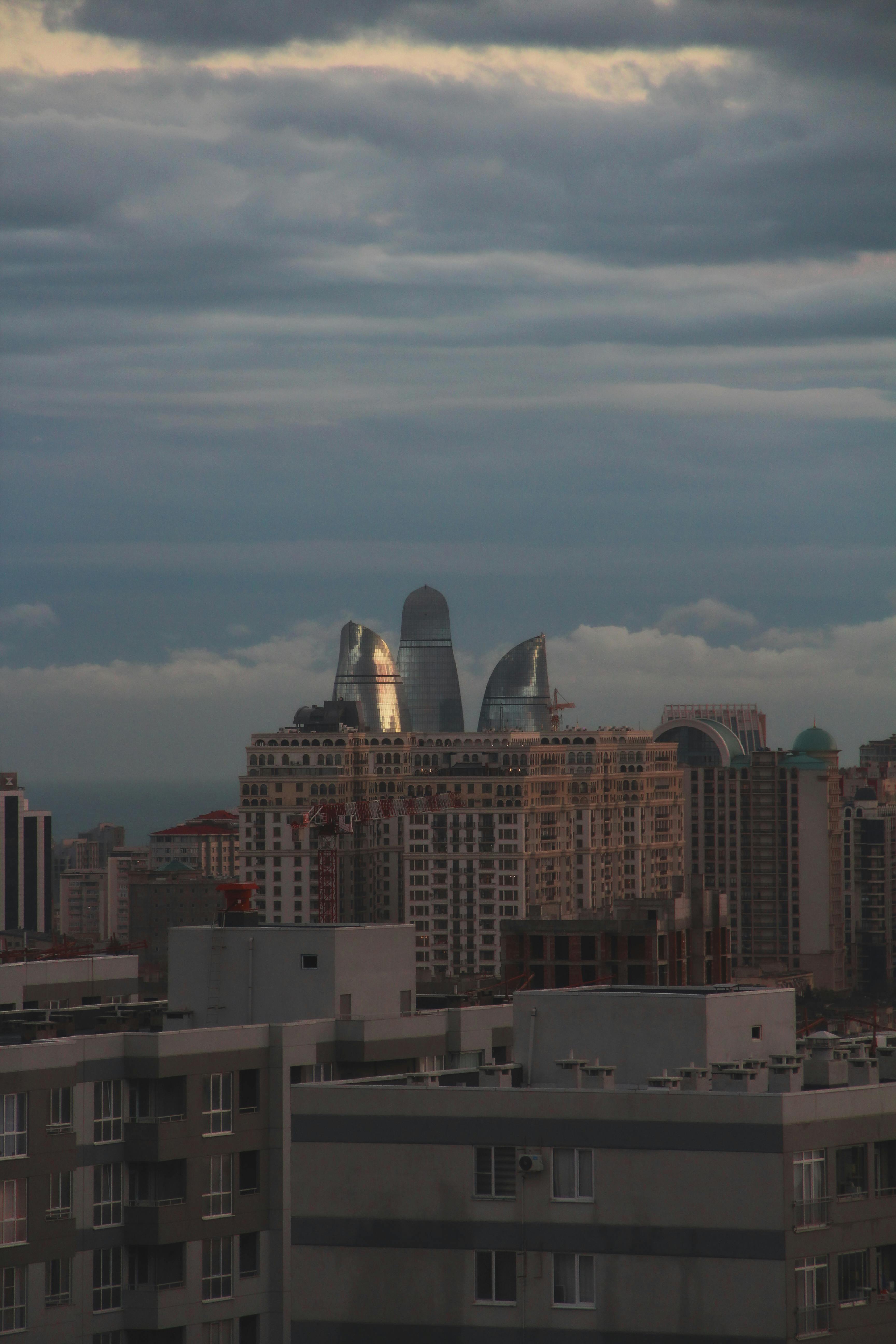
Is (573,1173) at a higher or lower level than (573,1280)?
higher

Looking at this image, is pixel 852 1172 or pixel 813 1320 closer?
pixel 813 1320

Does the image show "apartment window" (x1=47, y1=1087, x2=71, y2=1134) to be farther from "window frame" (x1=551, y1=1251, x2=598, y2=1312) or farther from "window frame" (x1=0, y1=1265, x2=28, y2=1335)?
"window frame" (x1=551, y1=1251, x2=598, y2=1312)

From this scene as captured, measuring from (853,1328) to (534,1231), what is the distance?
4.78 meters

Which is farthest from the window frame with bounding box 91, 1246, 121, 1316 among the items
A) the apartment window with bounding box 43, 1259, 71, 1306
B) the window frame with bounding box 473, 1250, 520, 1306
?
the window frame with bounding box 473, 1250, 520, 1306

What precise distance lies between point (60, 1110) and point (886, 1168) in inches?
643

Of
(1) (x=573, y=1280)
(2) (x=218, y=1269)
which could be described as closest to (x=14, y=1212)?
(2) (x=218, y=1269)

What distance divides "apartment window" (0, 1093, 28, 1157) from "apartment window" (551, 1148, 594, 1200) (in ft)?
41.2

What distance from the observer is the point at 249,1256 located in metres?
47.6

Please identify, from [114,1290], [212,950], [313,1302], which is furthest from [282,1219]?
[313,1302]

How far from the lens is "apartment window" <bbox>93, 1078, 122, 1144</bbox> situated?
4550cm

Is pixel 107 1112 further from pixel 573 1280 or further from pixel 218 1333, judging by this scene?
pixel 573 1280

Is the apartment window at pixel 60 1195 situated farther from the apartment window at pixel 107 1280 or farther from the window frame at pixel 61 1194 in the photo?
the apartment window at pixel 107 1280

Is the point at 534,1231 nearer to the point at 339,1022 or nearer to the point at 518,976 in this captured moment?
the point at 339,1022

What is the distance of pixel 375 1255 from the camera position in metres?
36.4
